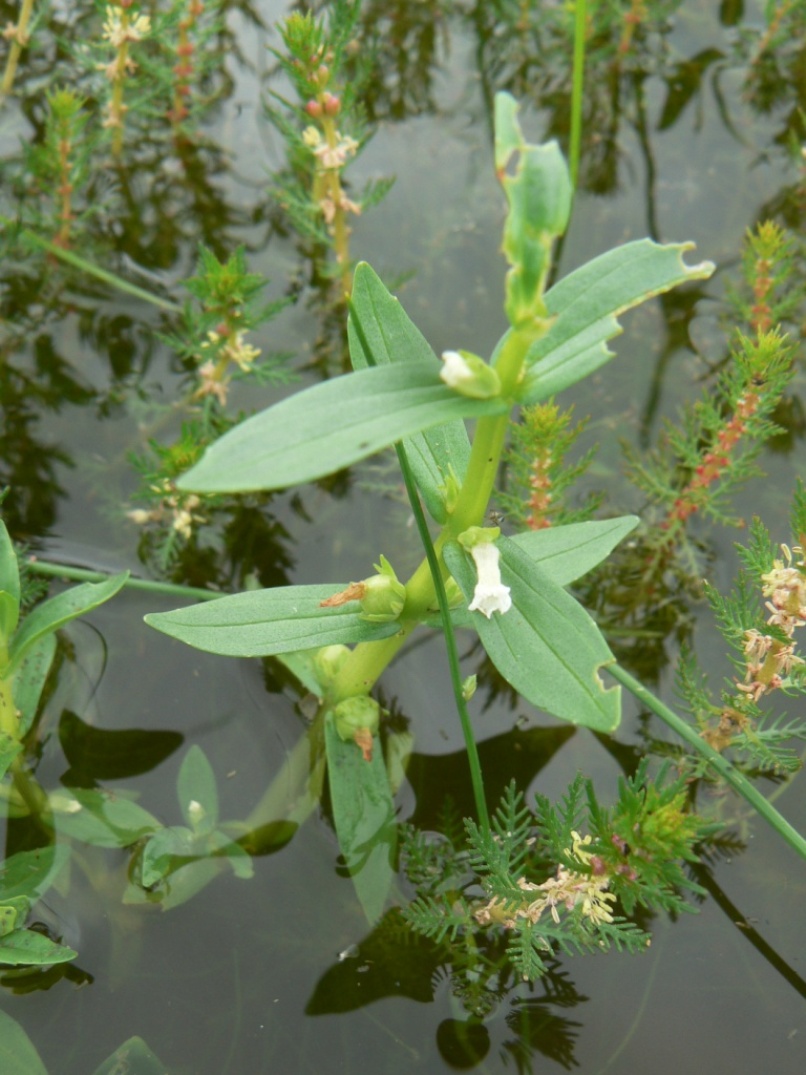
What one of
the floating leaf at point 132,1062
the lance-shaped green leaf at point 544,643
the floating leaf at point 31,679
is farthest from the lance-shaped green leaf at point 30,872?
the lance-shaped green leaf at point 544,643

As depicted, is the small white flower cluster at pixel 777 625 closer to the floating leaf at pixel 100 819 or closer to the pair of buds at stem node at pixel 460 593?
the pair of buds at stem node at pixel 460 593

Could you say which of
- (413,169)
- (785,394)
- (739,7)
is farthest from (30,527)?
(739,7)

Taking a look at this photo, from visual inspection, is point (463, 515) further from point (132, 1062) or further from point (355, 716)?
point (132, 1062)

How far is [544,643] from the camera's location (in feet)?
5.61

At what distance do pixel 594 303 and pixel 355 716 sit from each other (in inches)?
42.2

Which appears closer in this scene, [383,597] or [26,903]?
[383,597]

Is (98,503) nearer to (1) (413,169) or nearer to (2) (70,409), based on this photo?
(2) (70,409)

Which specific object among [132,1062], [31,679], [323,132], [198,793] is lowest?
[132,1062]

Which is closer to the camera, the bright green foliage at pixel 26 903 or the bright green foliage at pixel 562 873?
the bright green foliage at pixel 562 873

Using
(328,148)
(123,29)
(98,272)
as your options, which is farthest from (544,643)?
(123,29)

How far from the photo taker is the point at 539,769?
2.55 m

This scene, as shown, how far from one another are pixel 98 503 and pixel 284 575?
1.92 ft

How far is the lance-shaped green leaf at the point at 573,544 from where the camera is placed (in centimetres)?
199

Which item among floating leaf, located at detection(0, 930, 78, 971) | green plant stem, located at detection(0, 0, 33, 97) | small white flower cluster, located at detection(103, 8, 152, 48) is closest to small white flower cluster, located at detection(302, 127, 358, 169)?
small white flower cluster, located at detection(103, 8, 152, 48)
